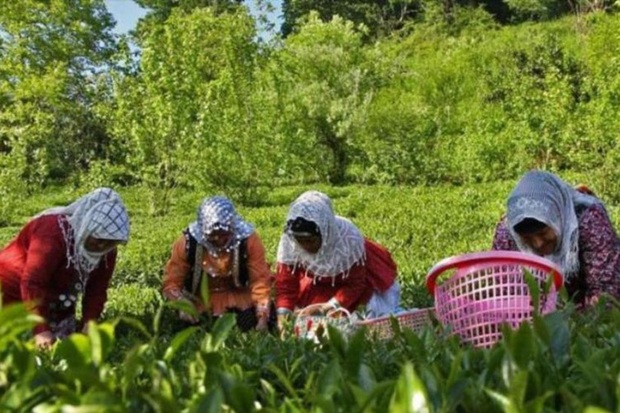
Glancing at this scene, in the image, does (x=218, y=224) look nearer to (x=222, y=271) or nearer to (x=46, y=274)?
(x=222, y=271)

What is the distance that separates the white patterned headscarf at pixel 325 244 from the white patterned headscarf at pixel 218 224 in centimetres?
25

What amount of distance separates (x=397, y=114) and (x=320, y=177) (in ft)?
6.94

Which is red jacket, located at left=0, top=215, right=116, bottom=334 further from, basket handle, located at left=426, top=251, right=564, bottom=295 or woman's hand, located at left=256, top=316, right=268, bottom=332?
basket handle, located at left=426, top=251, right=564, bottom=295

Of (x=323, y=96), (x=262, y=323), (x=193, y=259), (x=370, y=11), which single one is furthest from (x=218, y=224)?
(x=370, y=11)

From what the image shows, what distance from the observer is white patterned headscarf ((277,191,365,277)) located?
386 centimetres

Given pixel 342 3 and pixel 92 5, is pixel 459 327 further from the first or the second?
pixel 342 3

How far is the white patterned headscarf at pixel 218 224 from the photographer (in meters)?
4.13

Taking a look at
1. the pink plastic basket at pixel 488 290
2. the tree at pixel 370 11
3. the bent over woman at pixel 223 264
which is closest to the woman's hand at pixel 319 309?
the bent over woman at pixel 223 264

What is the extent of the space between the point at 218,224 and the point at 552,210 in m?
1.61

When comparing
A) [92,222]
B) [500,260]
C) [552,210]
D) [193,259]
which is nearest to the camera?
[500,260]

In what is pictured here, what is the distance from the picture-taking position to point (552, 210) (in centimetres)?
315

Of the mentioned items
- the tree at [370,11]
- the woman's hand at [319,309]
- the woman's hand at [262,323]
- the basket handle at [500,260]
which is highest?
the tree at [370,11]

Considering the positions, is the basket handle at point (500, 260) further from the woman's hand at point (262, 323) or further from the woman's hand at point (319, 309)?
the woman's hand at point (262, 323)

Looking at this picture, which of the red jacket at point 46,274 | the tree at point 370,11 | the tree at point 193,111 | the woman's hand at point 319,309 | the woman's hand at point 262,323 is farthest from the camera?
the tree at point 370,11
